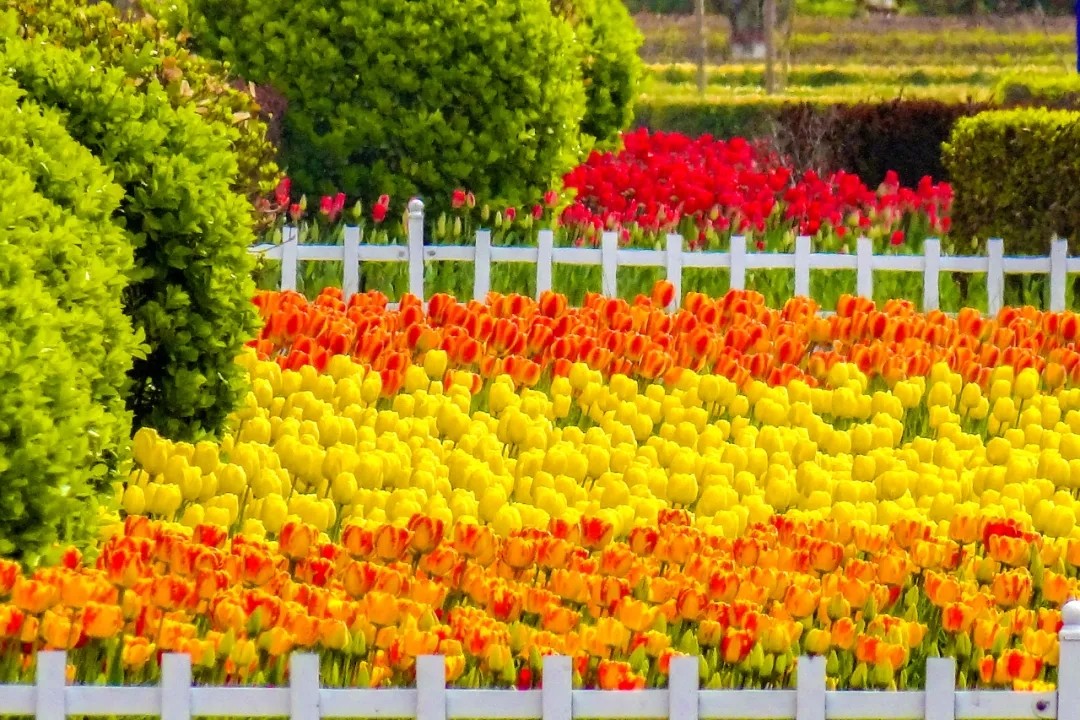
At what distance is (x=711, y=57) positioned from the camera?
35.1 meters

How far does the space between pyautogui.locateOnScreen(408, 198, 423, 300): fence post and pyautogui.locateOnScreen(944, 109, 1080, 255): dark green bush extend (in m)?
3.25

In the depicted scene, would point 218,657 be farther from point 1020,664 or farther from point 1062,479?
point 1062,479

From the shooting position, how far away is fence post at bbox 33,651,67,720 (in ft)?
12.0

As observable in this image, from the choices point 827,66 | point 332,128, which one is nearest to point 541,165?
point 332,128

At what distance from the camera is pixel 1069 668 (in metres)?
3.80

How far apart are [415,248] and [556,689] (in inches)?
247

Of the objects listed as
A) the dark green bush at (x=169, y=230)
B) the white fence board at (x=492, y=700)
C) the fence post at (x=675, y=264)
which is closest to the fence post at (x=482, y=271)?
the fence post at (x=675, y=264)

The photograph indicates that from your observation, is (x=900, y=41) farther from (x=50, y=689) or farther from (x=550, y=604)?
(x=50, y=689)

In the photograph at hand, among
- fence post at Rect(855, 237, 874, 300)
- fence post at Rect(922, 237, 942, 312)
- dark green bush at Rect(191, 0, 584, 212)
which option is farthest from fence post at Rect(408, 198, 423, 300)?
fence post at Rect(922, 237, 942, 312)

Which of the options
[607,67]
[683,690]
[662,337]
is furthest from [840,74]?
[683,690]

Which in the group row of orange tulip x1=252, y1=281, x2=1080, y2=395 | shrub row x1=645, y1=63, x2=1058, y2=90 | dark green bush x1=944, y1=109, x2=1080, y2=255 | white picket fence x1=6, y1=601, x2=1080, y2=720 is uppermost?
shrub row x1=645, y1=63, x2=1058, y2=90

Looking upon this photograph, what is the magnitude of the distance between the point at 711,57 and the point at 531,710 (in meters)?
32.2

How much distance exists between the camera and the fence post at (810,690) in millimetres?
3699

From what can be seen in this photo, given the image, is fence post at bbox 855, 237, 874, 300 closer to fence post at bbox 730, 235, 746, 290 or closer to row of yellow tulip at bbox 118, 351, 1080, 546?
fence post at bbox 730, 235, 746, 290
